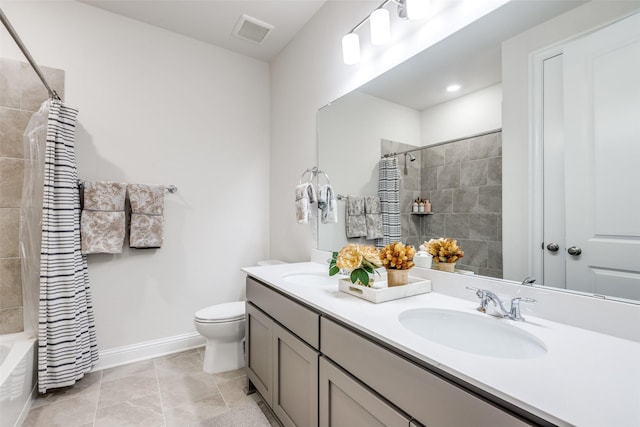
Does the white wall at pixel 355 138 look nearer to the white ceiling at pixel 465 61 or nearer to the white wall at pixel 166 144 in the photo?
the white ceiling at pixel 465 61

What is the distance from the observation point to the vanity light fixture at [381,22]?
1.39 m

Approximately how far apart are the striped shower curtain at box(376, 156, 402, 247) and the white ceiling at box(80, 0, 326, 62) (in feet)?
4.69

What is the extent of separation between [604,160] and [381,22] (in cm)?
120

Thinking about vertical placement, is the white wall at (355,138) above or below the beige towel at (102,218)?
above

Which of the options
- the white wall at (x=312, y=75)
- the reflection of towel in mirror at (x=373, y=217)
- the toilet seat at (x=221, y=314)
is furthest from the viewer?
the toilet seat at (x=221, y=314)

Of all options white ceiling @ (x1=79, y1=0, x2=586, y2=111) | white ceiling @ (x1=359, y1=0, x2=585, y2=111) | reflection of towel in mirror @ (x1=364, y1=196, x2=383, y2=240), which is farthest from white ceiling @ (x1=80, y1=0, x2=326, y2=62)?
reflection of towel in mirror @ (x1=364, y1=196, x2=383, y2=240)

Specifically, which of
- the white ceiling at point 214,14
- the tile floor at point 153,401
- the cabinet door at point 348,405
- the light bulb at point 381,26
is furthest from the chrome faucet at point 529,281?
the white ceiling at point 214,14

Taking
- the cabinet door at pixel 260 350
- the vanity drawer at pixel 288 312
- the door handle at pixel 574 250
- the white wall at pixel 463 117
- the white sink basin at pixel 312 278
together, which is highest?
the white wall at pixel 463 117

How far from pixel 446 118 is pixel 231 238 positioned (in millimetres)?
2104

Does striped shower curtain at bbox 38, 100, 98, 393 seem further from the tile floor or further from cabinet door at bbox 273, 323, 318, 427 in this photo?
cabinet door at bbox 273, 323, 318, 427

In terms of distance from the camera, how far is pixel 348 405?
101 centimetres

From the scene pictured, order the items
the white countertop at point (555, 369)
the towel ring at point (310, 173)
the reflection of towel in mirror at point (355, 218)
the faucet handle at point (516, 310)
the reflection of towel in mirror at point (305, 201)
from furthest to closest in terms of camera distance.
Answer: the towel ring at point (310, 173), the reflection of towel in mirror at point (305, 201), the reflection of towel in mirror at point (355, 218), the faucet handle at point (516, 310), the white countertop at point (555, 369)

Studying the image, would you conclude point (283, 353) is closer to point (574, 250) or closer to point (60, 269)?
point (574, 250)

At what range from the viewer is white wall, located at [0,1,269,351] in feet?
7.14
